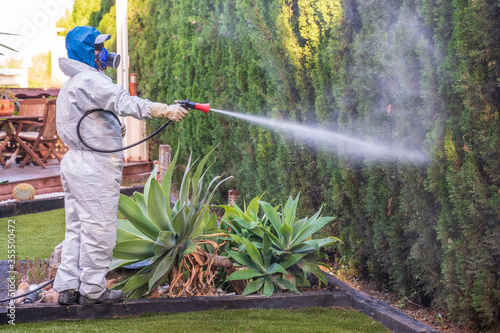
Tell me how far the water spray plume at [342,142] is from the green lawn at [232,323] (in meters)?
1.14

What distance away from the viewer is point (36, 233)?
6.04 meters

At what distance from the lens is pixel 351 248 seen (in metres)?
4.32

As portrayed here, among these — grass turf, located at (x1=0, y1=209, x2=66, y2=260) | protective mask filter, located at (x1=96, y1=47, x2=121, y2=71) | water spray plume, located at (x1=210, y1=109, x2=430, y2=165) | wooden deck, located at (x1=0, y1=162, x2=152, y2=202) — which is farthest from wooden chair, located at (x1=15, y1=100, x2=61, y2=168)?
protective mask filter, located at (x1=96, y1=47, x2=121, y2=71)

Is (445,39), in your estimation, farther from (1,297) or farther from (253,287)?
(1,297)

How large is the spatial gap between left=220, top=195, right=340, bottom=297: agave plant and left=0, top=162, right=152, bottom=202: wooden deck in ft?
16.5

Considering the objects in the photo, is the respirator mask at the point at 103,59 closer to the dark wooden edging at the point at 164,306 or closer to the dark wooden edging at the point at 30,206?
the dark wooden edging at the point at 164,306

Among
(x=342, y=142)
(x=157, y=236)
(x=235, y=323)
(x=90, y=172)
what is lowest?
(x=235, y=323)

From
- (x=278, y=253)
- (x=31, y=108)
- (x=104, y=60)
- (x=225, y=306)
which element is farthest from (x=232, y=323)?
(x=31, y=108)

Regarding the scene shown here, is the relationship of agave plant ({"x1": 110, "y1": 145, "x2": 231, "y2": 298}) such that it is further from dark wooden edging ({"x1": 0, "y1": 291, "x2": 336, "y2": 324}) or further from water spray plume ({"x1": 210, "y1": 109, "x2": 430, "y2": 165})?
water spray plume ({"x1": 210, "y1": 109, "x2": 430, "y2": 165})

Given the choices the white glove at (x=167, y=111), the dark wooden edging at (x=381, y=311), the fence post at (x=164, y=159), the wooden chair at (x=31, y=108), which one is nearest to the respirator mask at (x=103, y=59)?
the white glove at (x=167, y=111)

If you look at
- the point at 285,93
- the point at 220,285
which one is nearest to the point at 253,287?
the point at 220,285

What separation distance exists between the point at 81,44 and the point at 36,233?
3.36 meters

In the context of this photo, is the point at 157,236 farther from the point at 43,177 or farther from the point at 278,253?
the point at 43,177

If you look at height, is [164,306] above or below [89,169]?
below
